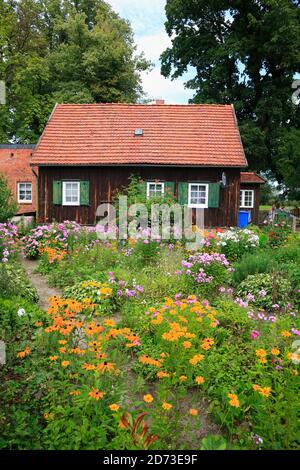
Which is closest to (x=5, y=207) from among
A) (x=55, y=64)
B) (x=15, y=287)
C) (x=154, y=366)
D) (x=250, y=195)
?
(x=15, y=287)

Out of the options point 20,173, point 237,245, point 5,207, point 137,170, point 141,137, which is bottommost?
point 237,245

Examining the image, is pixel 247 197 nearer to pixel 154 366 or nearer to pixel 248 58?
pixel 248 58

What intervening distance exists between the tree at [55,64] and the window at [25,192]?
6.17m

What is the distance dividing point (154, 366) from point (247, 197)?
18.2 m

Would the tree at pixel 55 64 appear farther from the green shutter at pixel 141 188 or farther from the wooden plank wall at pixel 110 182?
the green shutter at pixel 141 188

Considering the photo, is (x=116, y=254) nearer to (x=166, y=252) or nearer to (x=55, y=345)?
(x=166, y=252)

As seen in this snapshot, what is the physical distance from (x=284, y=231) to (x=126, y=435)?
31.2ft

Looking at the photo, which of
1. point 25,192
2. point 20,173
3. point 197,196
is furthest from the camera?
point 25,192

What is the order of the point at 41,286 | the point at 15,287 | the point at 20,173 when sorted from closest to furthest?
1. the point at 15,287
2. the point at 41,286
3. the point at 20,173

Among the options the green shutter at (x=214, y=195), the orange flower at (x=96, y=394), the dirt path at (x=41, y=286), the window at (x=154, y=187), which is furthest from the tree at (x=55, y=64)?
the orange flower at (x=96, y=394)

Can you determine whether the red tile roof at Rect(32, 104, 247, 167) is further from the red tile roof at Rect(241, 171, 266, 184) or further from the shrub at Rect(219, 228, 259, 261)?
the shrub at Rect(219, 228, 259, 261)

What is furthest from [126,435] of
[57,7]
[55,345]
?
[57,7]

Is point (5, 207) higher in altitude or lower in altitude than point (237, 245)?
higher

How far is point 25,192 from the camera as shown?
70.5 feet
